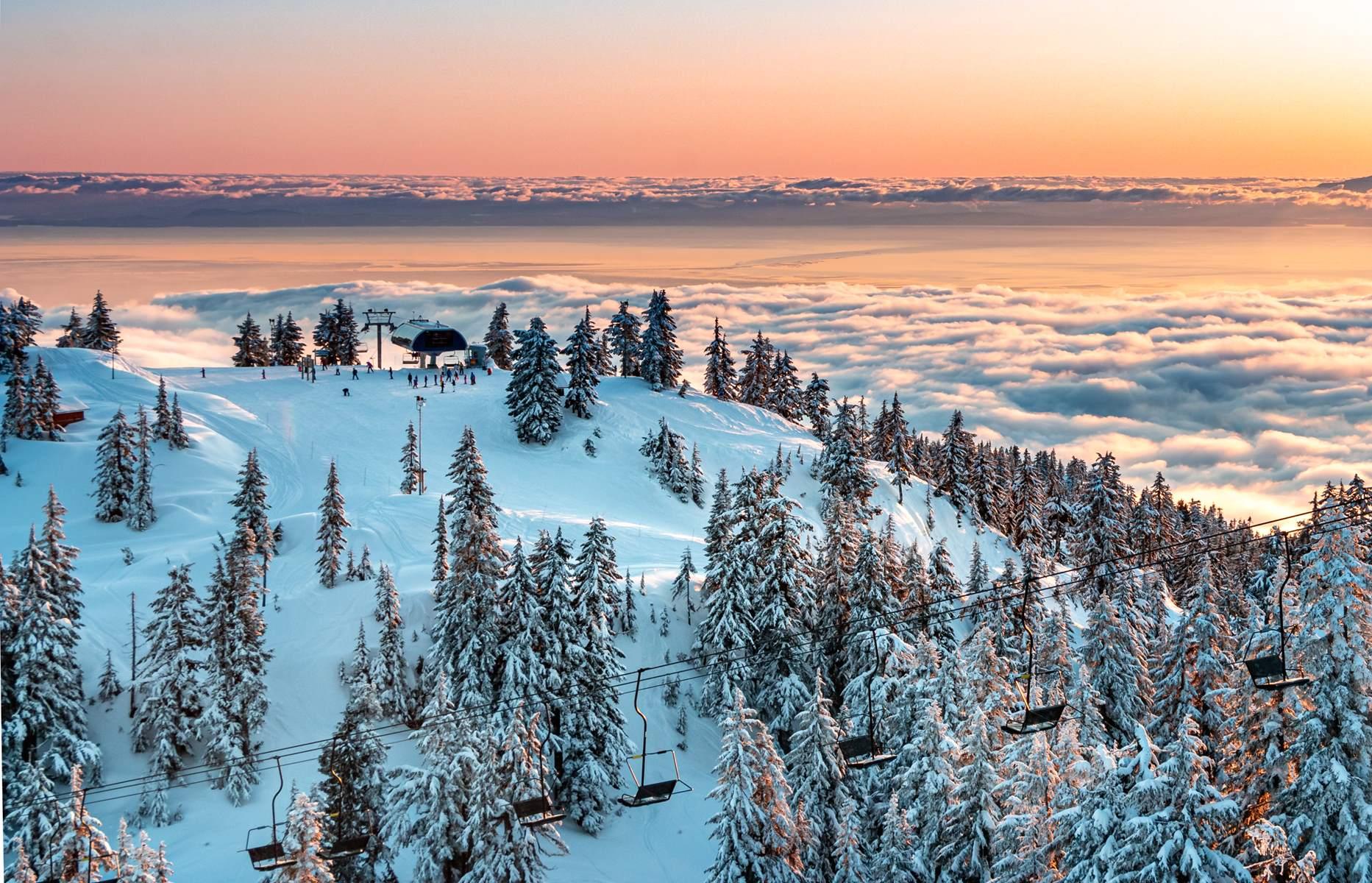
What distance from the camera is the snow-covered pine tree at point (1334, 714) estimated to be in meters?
26.0

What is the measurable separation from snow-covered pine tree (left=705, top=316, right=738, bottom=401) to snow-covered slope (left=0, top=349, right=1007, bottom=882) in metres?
8.73

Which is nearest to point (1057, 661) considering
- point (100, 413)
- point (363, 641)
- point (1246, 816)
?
point (1246, 816)

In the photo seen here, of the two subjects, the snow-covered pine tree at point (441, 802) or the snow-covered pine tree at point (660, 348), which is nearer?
the snow-covered pine tree at point (441, 802)

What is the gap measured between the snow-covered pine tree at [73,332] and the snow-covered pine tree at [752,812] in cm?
10623

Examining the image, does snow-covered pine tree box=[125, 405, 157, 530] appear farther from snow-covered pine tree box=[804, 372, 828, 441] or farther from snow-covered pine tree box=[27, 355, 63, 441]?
snow-covered pine tree box=[804, 372, 828, 441]

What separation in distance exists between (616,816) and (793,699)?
383 inches

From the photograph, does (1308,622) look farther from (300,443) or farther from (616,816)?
(300,443)

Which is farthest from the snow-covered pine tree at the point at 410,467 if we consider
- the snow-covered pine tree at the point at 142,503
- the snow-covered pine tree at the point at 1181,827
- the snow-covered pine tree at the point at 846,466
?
the snow-covered pine tree at the point at 1181,827

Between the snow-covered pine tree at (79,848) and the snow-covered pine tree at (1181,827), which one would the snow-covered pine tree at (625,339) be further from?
the snow-covered pine tree at (1181,827)

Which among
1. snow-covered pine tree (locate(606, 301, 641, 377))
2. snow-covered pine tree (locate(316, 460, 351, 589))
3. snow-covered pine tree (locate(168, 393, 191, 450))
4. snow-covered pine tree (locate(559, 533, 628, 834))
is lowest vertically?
snow-covered pine tree (locate(559, 533, 628, 834))

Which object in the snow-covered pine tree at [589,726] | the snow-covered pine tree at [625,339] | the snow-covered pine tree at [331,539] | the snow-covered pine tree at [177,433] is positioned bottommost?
the snow-covered pine tree at [589,726]

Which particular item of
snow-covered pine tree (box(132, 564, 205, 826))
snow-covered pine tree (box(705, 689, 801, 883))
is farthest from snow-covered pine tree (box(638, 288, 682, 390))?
snow-covered pine tree (box(705, 689, 801, 883))

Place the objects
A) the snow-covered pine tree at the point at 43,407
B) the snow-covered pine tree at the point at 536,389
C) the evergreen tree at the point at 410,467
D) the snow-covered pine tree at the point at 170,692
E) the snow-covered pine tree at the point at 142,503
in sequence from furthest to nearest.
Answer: the snow-covered pine tree at the point at 536,389 → the snow-covered pine tree at the point at 43,407 → the evergreen tree at the point at 410,467 → the snow-covered pine tree at the point at 142,503 → the snow-covered pine tree at the point at 170,692

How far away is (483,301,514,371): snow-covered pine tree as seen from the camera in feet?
422
